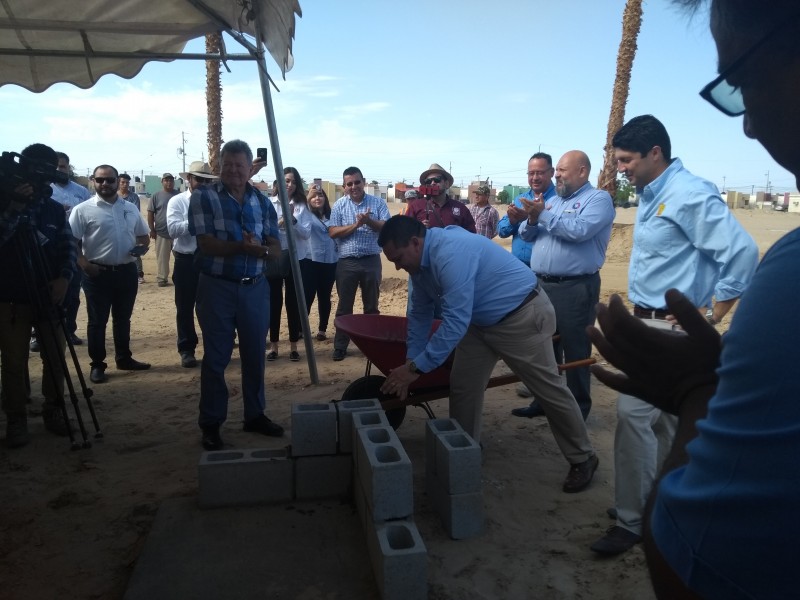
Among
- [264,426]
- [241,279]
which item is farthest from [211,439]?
[241,279]

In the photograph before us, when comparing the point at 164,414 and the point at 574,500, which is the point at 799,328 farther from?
the point at 164,414

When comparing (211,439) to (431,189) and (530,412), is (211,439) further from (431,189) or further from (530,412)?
(431,189)

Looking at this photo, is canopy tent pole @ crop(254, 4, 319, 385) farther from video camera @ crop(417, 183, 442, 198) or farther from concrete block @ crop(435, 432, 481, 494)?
concrete block @ crop(435, 432, 481, 494)

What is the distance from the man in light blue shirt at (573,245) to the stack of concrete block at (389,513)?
74.8 inches

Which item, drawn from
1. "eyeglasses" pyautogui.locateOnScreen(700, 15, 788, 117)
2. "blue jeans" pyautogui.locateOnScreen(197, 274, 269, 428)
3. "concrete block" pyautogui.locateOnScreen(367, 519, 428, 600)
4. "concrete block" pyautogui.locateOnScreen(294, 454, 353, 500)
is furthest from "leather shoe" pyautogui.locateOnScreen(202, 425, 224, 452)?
"eyeglasses" pyautogui.locateOnScreen(700, 15, 788, 117)

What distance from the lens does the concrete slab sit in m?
2.58

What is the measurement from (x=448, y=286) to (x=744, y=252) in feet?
4.78

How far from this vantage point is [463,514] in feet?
10.1

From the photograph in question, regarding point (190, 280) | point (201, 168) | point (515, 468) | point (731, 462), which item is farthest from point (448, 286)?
point (201, 168)

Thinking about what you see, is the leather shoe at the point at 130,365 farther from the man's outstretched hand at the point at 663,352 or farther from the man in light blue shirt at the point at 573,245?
the man's outstretched hand at the point at 663,352

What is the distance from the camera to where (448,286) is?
3402 millimetres

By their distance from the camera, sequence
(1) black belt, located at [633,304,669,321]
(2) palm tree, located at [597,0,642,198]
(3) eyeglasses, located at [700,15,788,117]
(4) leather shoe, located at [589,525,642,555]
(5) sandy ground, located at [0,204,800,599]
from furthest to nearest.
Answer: (2) palm tree, located at [597,0,642,198] → (1) black belt, located at [633,304,669,321] → (4) leather shoe, located at [589,525,642,555] → (5) sandy ground, located at [0,204,800,599] → (3) eyeglasses, located at [700,15,788,117]

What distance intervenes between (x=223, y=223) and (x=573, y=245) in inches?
98.2

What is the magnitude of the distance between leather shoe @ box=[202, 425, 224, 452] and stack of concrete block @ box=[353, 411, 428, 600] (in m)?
1.42
